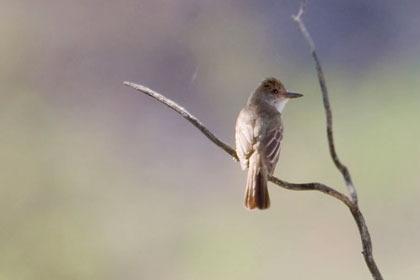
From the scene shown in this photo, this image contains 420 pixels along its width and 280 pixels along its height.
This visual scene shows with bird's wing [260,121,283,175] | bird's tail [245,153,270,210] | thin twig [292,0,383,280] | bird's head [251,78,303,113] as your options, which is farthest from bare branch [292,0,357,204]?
bird's head [251,78,303,113]

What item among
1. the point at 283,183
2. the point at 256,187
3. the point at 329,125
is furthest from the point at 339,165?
the point at 256,187

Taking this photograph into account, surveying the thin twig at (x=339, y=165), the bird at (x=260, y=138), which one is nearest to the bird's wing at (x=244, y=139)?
the bird at (x=260, y=138)

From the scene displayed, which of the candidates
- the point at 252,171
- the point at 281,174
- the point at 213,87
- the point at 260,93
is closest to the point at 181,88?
the point at 213,87

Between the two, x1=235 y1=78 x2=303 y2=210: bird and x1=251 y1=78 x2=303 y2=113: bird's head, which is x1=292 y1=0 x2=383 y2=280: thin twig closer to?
x1=235 y1=78 x2=303 y2=210: bird

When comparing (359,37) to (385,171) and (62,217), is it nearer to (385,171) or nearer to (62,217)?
(385,171)

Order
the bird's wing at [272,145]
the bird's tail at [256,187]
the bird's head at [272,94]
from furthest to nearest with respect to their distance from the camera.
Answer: the bird's head at [272,94], the bird's wing at [272,145], the bird's tail at [256,187]

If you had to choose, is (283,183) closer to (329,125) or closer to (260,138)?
(329,125)

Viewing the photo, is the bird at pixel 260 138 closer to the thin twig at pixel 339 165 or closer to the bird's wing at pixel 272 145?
the bird's wing at pixel 272 145
